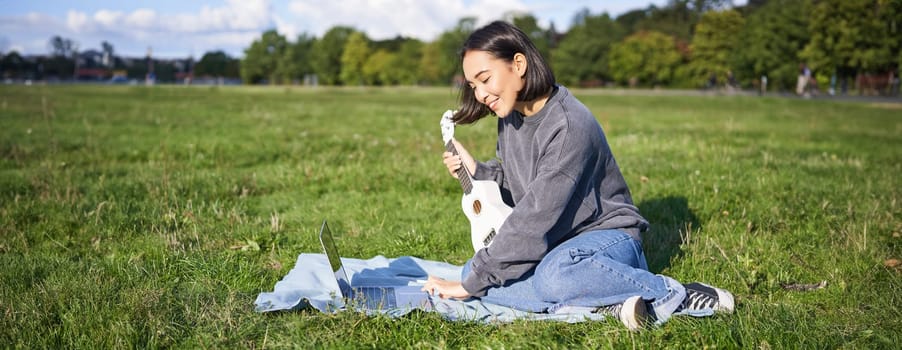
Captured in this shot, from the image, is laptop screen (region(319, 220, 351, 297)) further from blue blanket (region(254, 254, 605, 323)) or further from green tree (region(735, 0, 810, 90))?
green tree (region(735, 0, 810, 90))

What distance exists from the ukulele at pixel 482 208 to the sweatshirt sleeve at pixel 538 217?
33 cm

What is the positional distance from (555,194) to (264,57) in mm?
160607

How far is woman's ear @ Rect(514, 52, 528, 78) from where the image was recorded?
12.5 ft

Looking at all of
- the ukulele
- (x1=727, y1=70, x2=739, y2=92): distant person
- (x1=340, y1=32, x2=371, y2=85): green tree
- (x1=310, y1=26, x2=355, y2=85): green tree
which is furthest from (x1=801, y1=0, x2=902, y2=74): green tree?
(x1=310, y1=26, x2=355, y2=85): green tree

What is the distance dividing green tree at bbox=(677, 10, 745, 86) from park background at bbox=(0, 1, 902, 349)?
58168mm

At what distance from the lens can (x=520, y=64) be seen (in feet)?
12.6

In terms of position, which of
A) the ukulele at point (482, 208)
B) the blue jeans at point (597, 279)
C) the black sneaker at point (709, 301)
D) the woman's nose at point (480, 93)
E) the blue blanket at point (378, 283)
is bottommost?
the blue blanket at point (378, 283)

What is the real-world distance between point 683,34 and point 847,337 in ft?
306

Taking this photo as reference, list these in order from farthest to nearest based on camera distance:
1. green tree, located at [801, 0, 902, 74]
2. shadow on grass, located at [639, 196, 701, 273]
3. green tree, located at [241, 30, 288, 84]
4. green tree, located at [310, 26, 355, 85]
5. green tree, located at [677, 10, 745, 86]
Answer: green tree, located at [241, 30, 288, 84] → green tree, located at [310, 26, 355, 85] → green tree, located at [677, 10, 745, 86] → green tree, located at [801, 0, 902, 74] → shadow on grass, located at [639, 196, 701, 273]

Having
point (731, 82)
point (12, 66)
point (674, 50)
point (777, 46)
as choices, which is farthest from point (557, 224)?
point (12, 66)

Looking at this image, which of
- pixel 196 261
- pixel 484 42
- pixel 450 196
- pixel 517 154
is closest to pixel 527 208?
pixel 517 154

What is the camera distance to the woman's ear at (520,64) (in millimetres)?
3805

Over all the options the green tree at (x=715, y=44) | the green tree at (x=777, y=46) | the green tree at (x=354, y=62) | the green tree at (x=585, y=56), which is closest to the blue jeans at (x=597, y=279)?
the green tree at (x=777, y=46)

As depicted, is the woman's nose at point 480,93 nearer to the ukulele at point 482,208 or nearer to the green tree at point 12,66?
the ukulele at point 482,208
